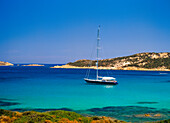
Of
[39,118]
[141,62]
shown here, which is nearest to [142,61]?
[141,62]

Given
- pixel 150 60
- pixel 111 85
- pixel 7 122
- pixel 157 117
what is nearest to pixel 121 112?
pixel 157 117

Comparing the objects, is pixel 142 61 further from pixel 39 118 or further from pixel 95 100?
pixel 39 118

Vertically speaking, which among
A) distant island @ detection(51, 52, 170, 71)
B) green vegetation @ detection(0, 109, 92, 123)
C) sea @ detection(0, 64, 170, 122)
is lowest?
sea @ detection(0, 64, 170, 122)

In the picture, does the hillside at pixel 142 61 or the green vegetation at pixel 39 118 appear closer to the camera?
the green vegetation at pixel 39 118

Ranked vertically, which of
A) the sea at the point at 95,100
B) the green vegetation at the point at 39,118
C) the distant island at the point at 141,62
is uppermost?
the distant island at the point at 141,62

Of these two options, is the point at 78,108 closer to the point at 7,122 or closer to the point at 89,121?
the point at 89,121

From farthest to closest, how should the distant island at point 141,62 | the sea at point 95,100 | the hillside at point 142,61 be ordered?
1. the hillside at point 142,61
2. the distant island at point 141,62
3. the sea at point 95,100

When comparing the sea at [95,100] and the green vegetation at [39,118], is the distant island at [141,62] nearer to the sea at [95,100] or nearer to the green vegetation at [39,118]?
the sea at [95,100]

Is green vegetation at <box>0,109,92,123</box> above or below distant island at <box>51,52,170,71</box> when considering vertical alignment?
below

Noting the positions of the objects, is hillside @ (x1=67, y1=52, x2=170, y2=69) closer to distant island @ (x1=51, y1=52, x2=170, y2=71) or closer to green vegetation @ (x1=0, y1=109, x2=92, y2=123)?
distant island @ (x1=51, y1=52, x2=170, y2=71)

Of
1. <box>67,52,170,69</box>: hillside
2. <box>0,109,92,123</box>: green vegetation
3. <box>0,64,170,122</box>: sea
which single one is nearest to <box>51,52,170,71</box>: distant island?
<box>67,52,170,69</box>: hillside

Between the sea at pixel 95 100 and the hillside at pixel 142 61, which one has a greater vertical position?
the hillside at pixel 142 61

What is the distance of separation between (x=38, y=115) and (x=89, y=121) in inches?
135

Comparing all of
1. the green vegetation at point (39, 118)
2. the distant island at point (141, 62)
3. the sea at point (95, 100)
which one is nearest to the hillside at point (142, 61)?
the distant island at point (141, 62)
